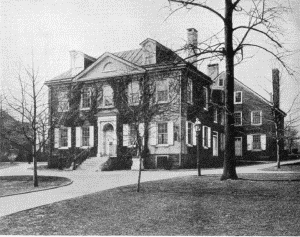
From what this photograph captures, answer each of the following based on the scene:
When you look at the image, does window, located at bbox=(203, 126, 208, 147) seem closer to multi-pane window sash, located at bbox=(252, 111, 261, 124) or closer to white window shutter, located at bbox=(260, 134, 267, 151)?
white window shutter, located at bbox=(260, 134, 267, 151)

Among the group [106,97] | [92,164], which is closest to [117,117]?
[106,97]

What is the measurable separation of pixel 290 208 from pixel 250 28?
14.3 feet

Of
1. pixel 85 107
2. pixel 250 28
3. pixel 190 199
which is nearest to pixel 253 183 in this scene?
pixel 190 199

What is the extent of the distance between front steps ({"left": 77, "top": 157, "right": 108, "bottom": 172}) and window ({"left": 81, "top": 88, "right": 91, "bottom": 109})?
2.80 m

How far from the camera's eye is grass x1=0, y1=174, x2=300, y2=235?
5938 millimetres

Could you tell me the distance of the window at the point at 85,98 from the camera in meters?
18.5

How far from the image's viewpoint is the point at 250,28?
888 cm

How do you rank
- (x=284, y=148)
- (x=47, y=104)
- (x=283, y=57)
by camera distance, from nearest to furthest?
(x=283, y=57) → (x=47, y=104) → (x=284, y=148)

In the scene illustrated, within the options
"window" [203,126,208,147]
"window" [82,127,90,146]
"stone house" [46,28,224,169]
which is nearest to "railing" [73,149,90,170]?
"stone house" [46,28,224,169]

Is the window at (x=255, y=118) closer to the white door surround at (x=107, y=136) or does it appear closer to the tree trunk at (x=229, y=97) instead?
the white door surround at (x=107, y=136)

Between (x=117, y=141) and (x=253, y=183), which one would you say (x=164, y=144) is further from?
(x=253, y=183)

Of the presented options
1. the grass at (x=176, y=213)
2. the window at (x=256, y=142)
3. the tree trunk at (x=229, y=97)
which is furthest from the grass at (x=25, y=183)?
the window at (x=256, y=142)

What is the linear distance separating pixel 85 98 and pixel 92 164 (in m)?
3.41

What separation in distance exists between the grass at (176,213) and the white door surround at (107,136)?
31.3 ft
